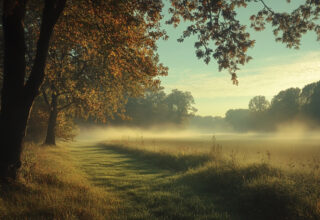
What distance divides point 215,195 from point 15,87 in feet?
23.6

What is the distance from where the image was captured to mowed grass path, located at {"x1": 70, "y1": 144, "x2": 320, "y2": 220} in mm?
5539

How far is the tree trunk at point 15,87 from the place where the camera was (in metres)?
6.45

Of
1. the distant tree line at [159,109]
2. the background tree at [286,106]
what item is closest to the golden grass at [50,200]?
the distant tree line at [159,109]

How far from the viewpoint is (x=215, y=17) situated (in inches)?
322

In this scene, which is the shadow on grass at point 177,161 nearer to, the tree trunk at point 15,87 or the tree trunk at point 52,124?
the tree trunk at point 15,87

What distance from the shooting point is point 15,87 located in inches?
261

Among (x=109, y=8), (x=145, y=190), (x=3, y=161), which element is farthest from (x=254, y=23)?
(x=3, y=161)

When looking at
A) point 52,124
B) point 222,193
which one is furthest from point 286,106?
point 222,193

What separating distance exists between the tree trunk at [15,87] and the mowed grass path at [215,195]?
319 centimetres

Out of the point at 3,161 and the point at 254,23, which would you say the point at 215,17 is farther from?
the point at 3,161

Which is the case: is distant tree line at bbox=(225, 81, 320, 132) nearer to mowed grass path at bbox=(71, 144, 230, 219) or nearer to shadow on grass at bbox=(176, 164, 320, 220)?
shadow on grass at bbox=(176, 164, 320, 220)

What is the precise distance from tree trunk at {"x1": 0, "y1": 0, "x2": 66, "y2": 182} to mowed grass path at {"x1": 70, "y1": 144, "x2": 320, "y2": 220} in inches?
Answer: 126

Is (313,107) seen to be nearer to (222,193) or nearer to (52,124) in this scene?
(52,124)

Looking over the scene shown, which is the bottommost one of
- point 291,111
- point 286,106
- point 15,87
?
point 15,87
